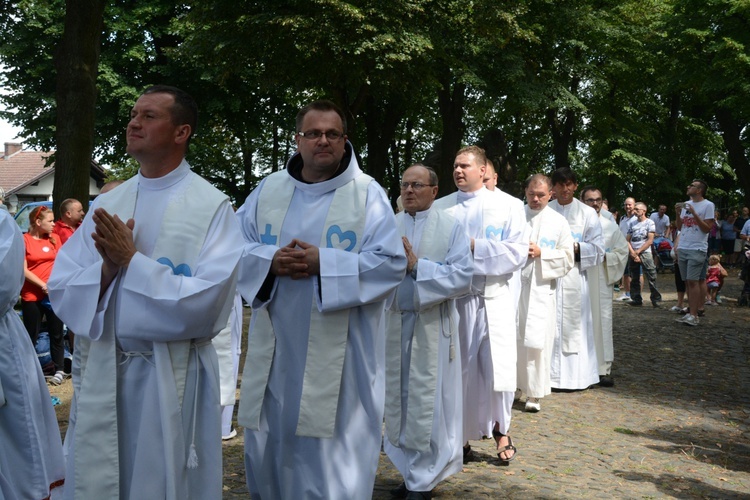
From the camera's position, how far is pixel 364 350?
4367 mm

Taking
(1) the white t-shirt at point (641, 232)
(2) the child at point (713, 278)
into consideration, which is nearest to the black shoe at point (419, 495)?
(1) the white t-shirt at point (641, 232)

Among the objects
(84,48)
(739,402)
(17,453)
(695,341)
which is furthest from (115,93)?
(17,453)

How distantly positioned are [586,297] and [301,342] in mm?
6564

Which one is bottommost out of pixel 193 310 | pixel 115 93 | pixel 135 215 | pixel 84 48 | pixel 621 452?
pixel 621 452

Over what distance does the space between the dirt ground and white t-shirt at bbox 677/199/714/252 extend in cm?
199

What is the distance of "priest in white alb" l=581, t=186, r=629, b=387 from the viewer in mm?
10156

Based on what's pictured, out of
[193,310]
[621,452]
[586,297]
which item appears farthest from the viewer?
[586,297]

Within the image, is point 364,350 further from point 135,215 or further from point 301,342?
point 135,215

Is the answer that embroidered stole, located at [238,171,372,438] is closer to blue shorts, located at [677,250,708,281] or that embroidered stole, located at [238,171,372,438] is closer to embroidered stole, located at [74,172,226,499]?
embroidered stole, located at [74,172,226,499]

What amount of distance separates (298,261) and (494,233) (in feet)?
10.3

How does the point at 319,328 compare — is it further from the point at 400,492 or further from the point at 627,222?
the point at 627,222

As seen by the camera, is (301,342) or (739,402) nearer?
(301,342)

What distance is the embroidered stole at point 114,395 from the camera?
353 centimetres

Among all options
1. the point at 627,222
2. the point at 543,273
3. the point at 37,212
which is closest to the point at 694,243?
the point at 627,222
